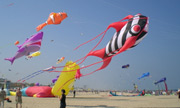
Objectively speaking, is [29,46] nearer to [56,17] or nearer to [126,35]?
[56,17]

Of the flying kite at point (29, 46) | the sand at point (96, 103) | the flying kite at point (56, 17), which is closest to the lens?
the flying kite at point (56, 17)

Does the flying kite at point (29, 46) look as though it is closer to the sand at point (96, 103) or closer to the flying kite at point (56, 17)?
the sand at point (96, 103)

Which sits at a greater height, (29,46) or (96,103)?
(29,46)

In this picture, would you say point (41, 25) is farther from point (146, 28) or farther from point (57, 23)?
point (146, 28)

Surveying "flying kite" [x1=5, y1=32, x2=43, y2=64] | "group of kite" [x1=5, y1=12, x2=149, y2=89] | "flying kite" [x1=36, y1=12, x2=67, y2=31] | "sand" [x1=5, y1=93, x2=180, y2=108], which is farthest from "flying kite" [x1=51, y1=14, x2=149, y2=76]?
"flying kite" [x1=5, y1=32, x2=43, y2=64]

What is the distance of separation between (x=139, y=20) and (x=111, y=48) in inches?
64.4

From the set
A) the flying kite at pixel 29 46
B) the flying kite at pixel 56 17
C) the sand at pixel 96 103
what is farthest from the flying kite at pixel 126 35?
the flying kite at pixel 29 46

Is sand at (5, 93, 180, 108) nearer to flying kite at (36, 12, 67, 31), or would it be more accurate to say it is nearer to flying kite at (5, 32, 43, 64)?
flying kite at (5, 32, 43, 64)

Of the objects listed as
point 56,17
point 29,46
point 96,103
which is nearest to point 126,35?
point 56,17

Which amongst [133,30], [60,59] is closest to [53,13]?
[133,30]

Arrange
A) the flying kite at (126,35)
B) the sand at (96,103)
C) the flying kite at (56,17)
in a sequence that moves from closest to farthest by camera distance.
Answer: the flying kite at (126,35) < the flying kite at (56,17) < the sand at (96,103)

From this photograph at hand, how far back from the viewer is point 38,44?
1354 centimetres

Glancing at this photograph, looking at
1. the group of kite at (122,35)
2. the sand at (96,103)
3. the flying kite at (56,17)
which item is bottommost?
the sand at (96,103)

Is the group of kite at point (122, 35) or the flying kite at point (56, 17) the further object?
the flying kite at point (56, 17)
